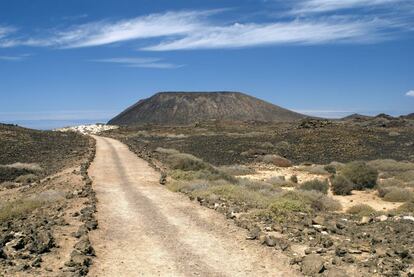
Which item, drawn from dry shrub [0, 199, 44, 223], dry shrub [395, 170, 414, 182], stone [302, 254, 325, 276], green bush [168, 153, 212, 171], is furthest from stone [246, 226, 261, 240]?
dry shrub [395, 170, 414, 182]

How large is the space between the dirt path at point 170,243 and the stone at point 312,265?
30 cm

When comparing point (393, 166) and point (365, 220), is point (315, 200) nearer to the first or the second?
point (365, 220)

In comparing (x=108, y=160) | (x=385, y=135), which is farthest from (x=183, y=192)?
(x=385, y=135)

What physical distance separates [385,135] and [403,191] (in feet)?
139

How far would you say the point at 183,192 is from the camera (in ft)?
65.2

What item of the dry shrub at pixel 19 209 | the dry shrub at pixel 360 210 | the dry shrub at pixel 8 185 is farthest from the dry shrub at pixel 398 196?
the dry shrub at pixel 8 185

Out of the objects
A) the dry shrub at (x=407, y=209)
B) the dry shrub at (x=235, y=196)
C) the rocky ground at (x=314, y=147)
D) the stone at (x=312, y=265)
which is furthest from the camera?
the rocky ground at (x=314, y=147)

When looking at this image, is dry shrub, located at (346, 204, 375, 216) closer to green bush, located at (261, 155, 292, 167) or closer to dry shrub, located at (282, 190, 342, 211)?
dry shrub, located at (282, 190, 342, 211)

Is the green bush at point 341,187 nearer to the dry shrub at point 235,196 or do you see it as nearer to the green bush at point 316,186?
the green bush at point 316,186

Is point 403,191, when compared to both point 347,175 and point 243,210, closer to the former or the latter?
point 347,175

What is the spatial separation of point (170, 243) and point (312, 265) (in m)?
3.65

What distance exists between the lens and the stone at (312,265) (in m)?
9.62

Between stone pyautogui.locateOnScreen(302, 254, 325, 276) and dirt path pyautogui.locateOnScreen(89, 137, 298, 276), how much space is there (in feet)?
0.99

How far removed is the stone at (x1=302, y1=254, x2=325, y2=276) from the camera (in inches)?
379
